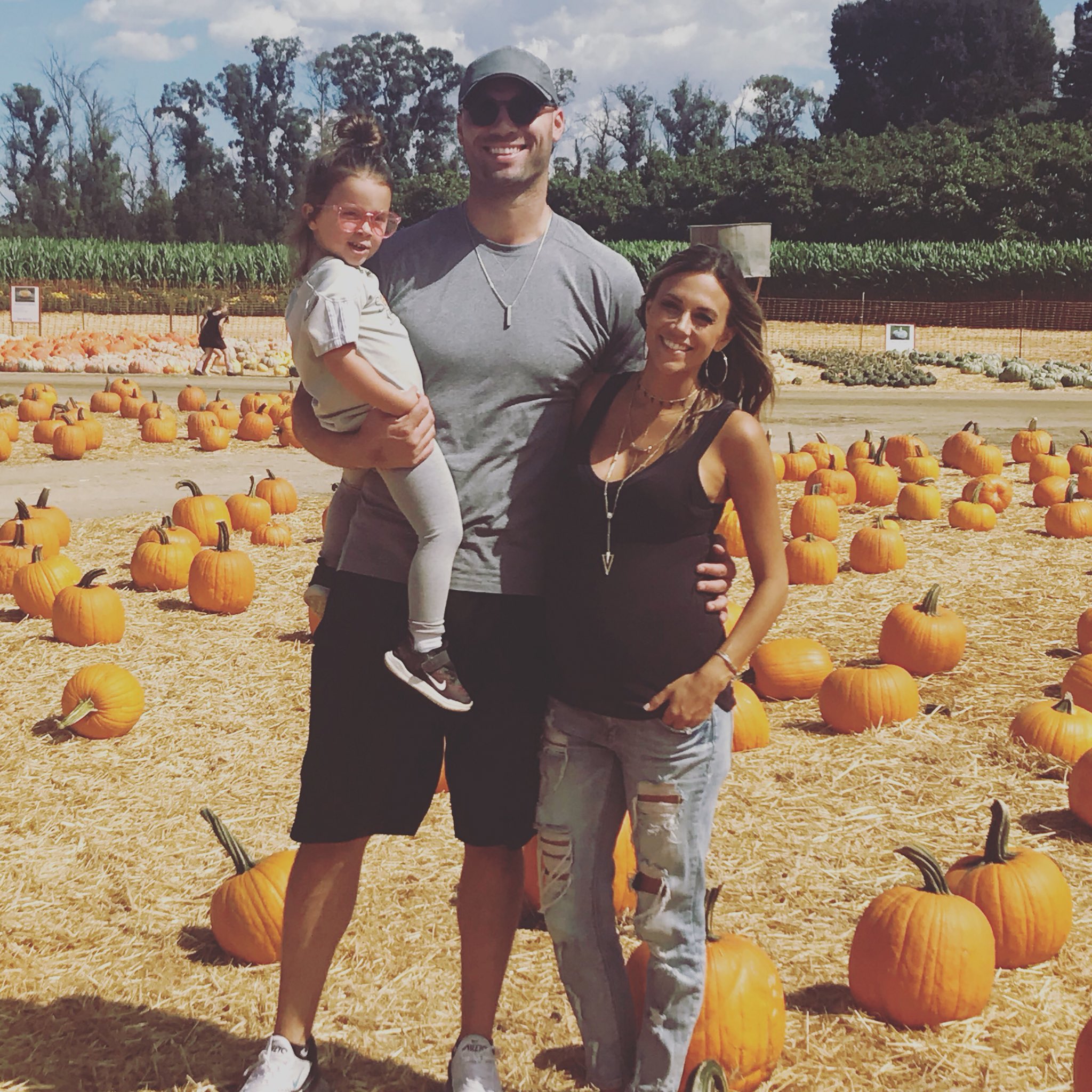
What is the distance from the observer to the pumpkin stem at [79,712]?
17.6ft

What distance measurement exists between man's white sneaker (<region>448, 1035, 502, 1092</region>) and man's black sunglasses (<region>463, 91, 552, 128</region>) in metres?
2.24

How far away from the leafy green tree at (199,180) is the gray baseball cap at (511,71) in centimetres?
7971

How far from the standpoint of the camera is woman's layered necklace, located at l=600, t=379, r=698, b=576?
8.83 ft

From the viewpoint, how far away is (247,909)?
3689 millimetres

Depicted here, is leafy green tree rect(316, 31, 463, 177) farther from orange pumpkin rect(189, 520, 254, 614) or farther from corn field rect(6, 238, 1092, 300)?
orange pumpkin rect(189, 520, 254, 614)

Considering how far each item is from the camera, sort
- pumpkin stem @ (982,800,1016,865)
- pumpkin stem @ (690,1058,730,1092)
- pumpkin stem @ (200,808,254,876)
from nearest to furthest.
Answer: pumpkin stem @ (690,1058,730,1092) → pumpkin stem @ (982,800,1016,865) → pumpkin stem @ (200,808,254,876)

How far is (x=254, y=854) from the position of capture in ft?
14.4

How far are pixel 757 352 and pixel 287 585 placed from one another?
5.70 metres

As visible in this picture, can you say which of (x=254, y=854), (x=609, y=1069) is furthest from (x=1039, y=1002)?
(x=254, y=854)

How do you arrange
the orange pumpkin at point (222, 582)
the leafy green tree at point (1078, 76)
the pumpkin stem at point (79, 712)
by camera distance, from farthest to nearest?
the leafy green tree at point (1078, 76)
the orange pumpkin at point (222, 582)
the pumpkin stem at point (79, 712)

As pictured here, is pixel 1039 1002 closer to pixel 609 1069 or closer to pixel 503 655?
pixel 609 1069

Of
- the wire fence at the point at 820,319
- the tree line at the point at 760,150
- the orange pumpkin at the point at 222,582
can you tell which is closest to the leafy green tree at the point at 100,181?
the tree line at the point at 760,150

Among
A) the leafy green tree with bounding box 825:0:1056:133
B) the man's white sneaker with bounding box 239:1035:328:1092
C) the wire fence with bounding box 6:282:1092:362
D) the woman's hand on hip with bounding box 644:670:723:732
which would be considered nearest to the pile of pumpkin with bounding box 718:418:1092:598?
the woman's hand on hip with bounding box 644:670:723:732

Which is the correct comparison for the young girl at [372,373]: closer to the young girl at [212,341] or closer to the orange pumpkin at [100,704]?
the orange pumpkin at [100,704]
